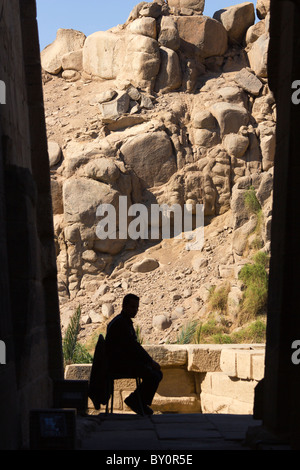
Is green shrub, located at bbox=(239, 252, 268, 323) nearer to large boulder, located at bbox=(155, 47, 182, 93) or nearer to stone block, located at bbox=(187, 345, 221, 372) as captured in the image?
large boulder, located at bbox=(155, 47, 182, 93)

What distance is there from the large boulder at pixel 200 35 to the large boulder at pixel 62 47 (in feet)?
15.6

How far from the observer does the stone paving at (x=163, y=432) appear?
498 centimetres

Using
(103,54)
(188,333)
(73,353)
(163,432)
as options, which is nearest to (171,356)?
(73,353)

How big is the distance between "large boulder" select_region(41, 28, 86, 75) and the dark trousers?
23895 mm

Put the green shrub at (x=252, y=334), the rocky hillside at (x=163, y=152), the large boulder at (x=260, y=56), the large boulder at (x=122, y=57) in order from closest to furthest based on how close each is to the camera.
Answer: the green shrub at (x=252, y=334)
the rocky hillside at (x=163, y=152)
the large boulder at (x=122, y=57)
the large boulder at (x=260, y=56)

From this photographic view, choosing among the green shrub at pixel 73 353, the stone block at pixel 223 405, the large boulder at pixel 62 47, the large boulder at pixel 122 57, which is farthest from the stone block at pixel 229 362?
the large boulder at pixel 62 47

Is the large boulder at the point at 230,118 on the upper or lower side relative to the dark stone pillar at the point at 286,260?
upper

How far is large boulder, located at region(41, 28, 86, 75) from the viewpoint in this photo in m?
29.0

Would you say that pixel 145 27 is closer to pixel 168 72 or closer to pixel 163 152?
pixel 168 72

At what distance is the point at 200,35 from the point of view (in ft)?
88.5

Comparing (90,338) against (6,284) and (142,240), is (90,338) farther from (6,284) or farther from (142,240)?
(6,284)

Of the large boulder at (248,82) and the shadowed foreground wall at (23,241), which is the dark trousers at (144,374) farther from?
the large boulder at (248,82)

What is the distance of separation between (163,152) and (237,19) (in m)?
7.42
